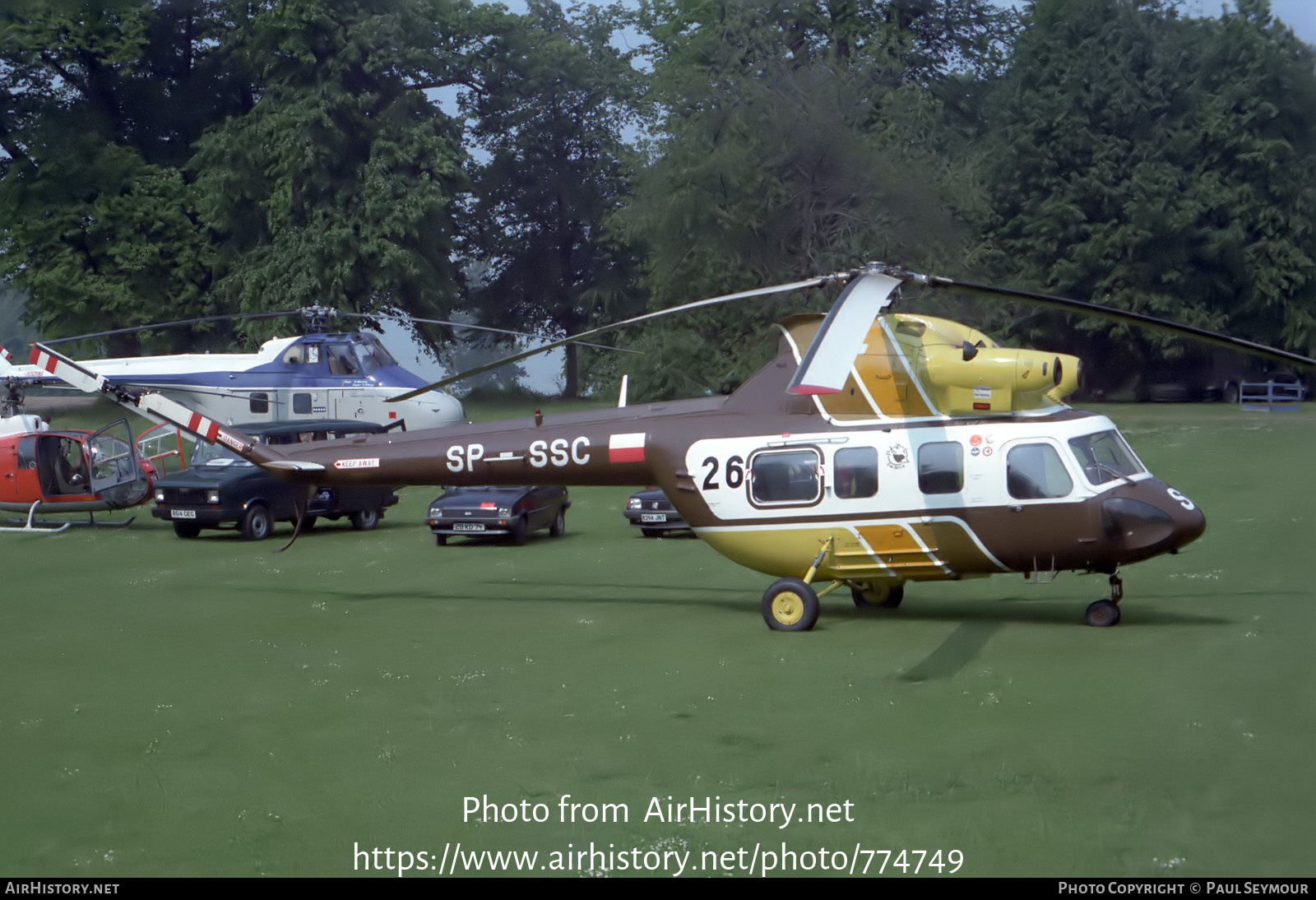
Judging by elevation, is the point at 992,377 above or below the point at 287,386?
below

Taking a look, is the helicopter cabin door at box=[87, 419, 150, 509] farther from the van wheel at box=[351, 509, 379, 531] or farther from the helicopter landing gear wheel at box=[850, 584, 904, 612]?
the helicopter landing gear wheel at box=[850, 584, 904, 612]

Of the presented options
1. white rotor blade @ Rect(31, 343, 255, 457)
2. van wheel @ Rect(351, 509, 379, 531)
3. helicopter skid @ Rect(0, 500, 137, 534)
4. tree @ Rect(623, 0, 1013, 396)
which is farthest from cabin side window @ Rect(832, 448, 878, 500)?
tree @ Rect(623, 0, 1013, 396)

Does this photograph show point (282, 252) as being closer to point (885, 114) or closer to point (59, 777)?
point (885, 114)

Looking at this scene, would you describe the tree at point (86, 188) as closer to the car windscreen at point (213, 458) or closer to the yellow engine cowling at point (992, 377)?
the car windscreen at point (213, 458)

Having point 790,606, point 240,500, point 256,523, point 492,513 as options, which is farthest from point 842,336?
point 256,523

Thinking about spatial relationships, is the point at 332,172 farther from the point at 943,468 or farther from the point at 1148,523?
the point at 1148,523

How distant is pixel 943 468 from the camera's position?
1320 cm

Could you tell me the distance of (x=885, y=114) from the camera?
136 feet

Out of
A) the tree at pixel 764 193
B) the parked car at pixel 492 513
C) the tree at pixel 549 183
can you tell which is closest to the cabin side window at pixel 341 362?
the parked car at pixel 492 513

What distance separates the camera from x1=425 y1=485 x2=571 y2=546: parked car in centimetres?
2075

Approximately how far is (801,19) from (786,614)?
4313cm

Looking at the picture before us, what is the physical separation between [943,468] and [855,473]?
0.88 m

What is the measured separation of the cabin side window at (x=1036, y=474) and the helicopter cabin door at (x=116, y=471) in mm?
16409

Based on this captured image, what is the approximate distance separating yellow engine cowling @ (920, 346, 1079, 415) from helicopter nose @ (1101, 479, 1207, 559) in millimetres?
1307
